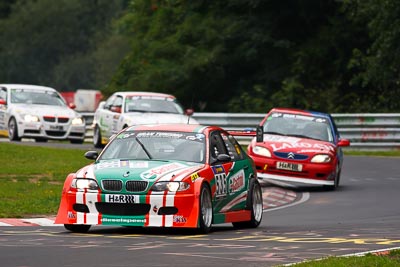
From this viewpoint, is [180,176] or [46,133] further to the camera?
[46,133]

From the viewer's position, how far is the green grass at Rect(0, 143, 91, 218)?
20141 millimetres

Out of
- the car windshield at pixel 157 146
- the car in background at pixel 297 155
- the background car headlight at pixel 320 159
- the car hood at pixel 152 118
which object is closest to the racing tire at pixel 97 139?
the car hood at pixel 152 118

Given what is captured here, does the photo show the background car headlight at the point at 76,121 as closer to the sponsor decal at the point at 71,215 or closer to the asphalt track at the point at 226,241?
the asphalt track at the point at 226,241

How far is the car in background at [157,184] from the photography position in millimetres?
15641

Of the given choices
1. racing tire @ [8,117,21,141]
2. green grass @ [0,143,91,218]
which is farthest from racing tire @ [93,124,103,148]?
green grass @ [0,143,91,218]

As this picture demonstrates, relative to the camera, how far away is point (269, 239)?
1517 centimetres

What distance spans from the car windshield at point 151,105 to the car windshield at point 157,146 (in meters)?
16.0

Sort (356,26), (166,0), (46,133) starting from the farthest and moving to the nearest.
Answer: (166,0) → (356,26) → (46,133)

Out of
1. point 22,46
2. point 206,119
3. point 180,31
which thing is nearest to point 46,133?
point 206,119

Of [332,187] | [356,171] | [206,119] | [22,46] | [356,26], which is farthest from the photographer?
[22,46]

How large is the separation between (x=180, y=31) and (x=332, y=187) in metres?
24.7

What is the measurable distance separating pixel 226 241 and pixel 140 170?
63.5 inches

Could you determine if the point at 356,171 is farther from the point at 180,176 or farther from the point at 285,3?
the point at 285,3

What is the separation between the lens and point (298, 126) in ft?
89.1
